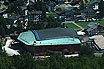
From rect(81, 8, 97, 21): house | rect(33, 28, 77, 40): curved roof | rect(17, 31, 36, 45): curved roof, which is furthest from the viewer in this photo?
rect(81, 8, 97, 21): house

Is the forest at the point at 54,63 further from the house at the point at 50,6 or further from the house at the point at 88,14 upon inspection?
the house at the point at 50,6

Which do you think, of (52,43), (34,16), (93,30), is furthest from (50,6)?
(52,43)

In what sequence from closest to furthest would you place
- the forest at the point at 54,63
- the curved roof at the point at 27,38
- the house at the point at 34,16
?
the forest at the point at 54,63 → the curved roof at the point at 27,38 → the house at the point at 34,16

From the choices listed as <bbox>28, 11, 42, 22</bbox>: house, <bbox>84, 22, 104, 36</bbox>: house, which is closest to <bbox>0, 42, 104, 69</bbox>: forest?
<bbox>84, 22, 104, 36</bbox>: house

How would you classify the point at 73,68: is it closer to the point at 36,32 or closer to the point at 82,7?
the point at 36,32

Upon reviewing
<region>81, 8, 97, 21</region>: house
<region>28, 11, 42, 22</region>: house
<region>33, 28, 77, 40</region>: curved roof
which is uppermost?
<region>33, 28, 77, 40</region>: curved roof

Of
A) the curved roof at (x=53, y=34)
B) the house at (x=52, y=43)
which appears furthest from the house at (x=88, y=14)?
the house at (x=52, y=43)

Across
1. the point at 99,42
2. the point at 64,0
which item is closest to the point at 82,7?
the point at 64,0

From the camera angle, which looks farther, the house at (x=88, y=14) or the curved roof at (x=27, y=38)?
the house at (x=88, y=14)

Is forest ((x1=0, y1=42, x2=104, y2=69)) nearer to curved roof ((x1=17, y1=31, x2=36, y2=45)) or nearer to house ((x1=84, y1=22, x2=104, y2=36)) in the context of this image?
curved roof ((x1=17, y1=31, x2=36, y2=45))
